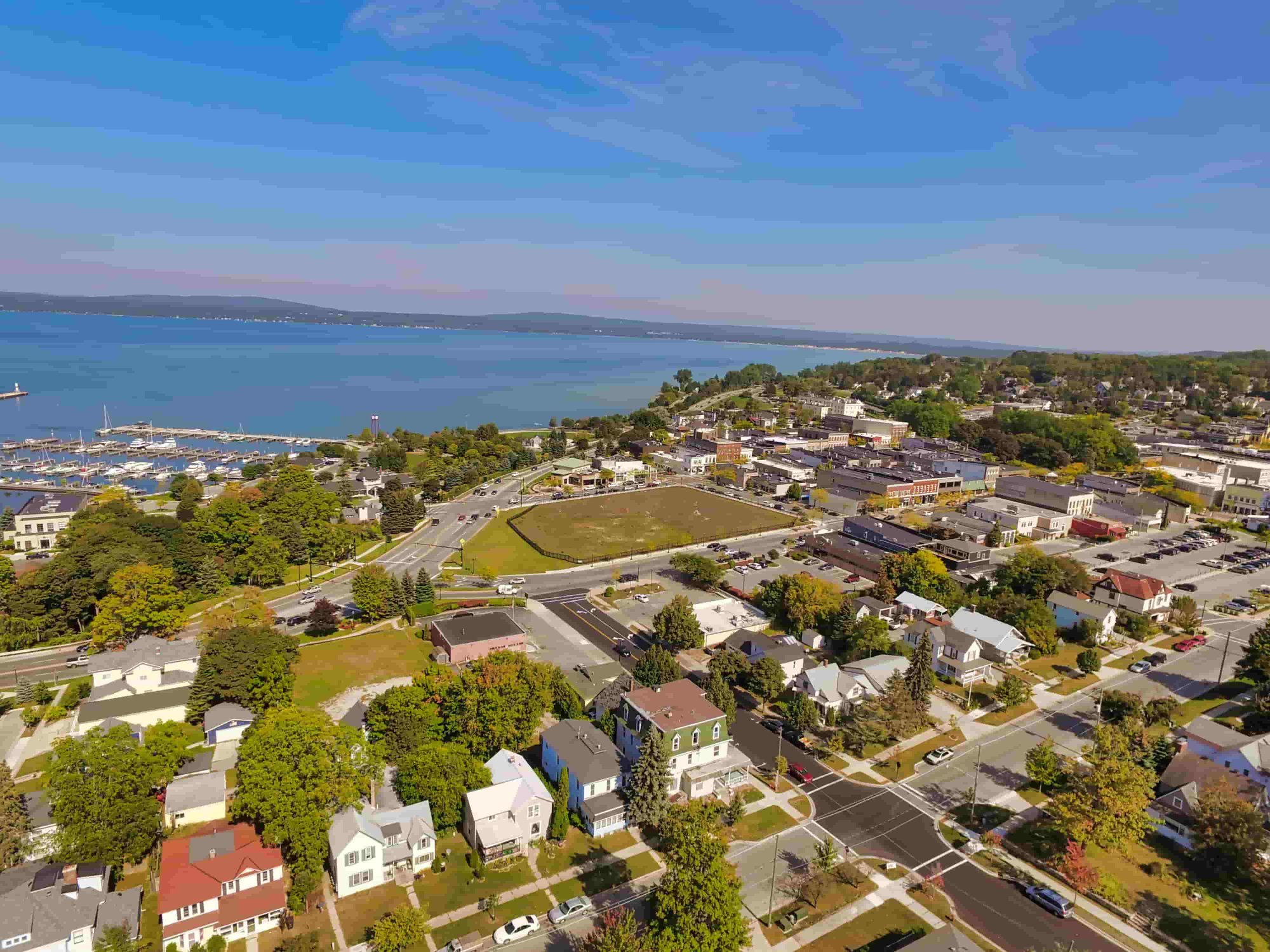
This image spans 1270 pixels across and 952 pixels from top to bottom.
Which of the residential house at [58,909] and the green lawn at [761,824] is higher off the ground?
the residential house at [58,909]

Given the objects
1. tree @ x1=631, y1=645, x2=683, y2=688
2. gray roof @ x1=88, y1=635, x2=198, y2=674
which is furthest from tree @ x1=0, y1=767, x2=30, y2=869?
tree @ x1=631, y1=645, x2=683, y2=688

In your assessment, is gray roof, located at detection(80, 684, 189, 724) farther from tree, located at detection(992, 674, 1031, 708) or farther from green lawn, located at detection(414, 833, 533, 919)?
tree, located at detection(992, 674, 1031, 708)

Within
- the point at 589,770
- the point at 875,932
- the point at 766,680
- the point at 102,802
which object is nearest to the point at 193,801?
the point at 102,802

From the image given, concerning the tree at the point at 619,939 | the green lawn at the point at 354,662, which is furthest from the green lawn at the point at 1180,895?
the green lawn at the point at 354,662

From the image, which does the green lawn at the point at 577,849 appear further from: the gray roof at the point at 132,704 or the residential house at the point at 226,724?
the gray roof at the point at 132,704

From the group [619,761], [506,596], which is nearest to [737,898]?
[619,761]

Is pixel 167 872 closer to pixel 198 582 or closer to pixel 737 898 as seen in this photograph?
pixel 737 898
